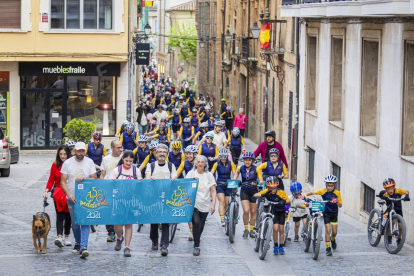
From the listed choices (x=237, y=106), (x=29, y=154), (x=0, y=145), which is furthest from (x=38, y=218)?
(x=237, y=106)

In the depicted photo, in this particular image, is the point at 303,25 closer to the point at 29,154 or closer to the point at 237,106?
the point at 29,154

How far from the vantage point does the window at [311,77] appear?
2595 cm

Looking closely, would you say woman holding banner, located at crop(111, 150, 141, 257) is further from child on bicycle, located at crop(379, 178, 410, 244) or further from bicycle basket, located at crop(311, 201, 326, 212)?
child on bicycle, located at crop(379, 178, 410, 244)

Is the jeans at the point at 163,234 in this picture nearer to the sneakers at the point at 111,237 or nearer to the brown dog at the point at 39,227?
the sneakers at the point at 111,237

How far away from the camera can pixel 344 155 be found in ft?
69.5

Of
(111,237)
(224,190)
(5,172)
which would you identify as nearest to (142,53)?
(5,172)

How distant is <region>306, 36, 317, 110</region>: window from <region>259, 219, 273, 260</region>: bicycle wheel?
12.4 m

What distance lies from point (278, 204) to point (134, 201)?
7.28 ft

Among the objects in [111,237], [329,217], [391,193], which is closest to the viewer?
[329,217]

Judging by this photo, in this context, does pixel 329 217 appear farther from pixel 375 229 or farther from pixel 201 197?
pixel 201 197

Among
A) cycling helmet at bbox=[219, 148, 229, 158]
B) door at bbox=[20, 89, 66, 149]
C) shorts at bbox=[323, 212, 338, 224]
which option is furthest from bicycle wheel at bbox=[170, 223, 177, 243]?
door at bbox=[20, 89, 66, 149]

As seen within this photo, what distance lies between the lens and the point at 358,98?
20328 mm

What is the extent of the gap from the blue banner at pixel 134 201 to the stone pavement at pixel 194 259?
545 mm

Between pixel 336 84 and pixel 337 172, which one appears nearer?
pixel 337 172
